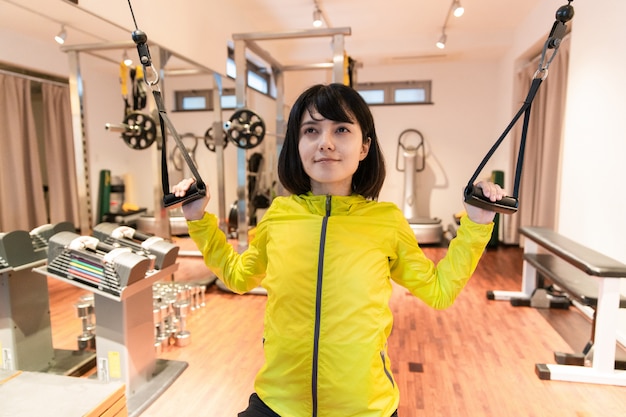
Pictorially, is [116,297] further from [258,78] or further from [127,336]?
[258,78]

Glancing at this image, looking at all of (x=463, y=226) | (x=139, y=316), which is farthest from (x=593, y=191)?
(x=139, y=316)

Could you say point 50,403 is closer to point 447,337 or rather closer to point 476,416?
point 476,416

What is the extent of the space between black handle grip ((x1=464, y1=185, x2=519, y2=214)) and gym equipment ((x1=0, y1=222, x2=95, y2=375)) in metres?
2.05

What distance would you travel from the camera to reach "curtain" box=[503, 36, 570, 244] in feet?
14.2

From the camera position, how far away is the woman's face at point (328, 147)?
3.42 feet

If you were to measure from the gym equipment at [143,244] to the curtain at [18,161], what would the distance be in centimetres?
46

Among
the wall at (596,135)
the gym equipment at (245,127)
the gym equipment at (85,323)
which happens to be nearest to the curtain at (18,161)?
the gym equipment at (85,323)

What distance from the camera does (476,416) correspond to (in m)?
2.00

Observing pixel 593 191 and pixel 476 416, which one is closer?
pixel 476 416

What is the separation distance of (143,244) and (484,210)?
186 cm

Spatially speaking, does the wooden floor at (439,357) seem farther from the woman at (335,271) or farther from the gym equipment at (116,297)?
the woman at (335,271)

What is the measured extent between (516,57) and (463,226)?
17.3ft

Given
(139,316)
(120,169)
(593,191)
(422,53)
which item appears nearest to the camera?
(139,316)

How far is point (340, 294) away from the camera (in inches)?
39.3
